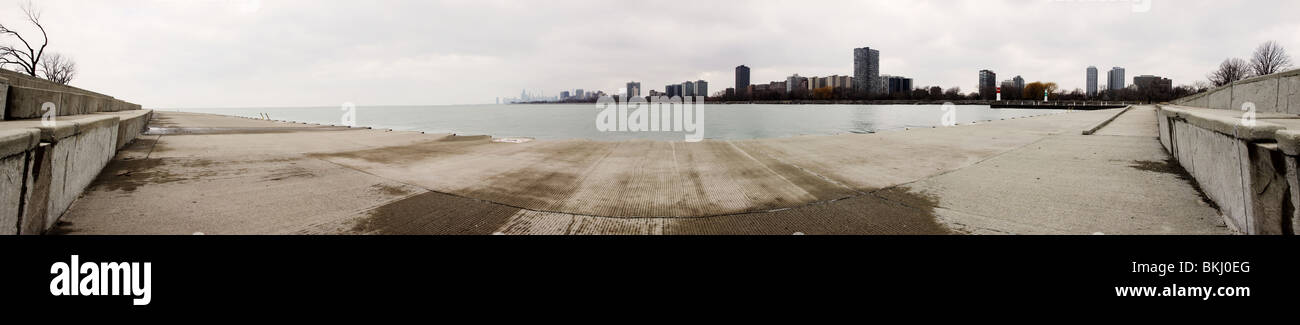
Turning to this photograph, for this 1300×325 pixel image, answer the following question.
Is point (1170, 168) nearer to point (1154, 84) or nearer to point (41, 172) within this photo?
point (41, 172)

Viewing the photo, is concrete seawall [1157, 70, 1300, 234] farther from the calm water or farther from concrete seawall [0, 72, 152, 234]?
the calm water

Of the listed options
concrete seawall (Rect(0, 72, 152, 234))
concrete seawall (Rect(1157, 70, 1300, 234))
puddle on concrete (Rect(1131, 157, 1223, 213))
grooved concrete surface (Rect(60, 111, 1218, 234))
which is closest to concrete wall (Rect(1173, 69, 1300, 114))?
grooved concrete surface (Rect(60, 111, 1218, 234))

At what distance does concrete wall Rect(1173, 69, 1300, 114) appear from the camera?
7574mm

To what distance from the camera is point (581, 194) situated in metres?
5.69

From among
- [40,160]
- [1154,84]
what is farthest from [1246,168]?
[1154,84]

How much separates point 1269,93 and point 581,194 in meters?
13.5

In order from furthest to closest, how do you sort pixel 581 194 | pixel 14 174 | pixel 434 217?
pixel 581 194, pixel 434 217, pixel 14 174

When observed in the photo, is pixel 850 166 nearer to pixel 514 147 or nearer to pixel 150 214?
pixel 514 147

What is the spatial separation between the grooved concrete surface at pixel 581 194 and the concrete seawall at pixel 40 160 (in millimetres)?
230

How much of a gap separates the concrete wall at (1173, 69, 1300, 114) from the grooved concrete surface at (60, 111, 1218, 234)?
1975 mm

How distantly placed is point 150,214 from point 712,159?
7.85 meters

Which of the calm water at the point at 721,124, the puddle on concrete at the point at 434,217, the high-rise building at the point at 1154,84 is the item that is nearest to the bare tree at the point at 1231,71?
the calm water at the point at 721,124

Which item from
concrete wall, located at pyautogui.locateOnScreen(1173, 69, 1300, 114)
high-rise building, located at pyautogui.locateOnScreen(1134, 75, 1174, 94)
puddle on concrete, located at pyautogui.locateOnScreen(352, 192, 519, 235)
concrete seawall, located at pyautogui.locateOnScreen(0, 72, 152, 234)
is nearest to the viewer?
concrete seawall, located at pyautogui.locateOnScreen(0, 72, 152, 234)
